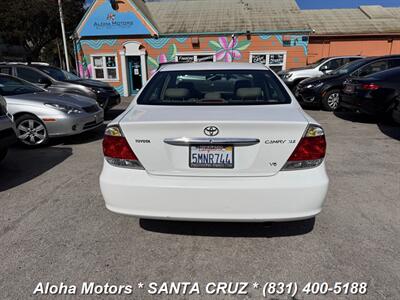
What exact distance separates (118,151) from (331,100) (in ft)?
28.2

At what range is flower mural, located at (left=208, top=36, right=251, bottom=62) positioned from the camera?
1577 cm

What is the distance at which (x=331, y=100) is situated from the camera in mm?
9227

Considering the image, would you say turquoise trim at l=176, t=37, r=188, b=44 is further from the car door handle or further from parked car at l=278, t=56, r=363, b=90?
the car door handle

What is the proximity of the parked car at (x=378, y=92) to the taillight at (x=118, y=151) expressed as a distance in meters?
6.66

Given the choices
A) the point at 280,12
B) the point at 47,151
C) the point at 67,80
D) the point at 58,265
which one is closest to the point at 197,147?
the point at 58,265

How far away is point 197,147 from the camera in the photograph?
2.19 meters

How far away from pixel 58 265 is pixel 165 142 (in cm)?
136

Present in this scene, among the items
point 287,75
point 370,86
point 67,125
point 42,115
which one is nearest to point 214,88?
point 67,125

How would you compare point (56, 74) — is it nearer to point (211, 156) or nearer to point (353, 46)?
point (211, 156)

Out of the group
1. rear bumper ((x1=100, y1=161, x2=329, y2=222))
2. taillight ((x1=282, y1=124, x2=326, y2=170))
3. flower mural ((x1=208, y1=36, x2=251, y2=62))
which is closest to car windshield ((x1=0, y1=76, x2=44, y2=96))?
rear bumper ((x1=100, y1=161, x2=329, y2=222))

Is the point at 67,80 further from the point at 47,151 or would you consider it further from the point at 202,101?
the point at 202,101

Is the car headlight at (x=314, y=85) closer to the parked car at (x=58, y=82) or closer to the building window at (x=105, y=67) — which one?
the parked car at (x=58, y=82)

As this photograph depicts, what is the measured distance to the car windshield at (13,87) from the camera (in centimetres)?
586

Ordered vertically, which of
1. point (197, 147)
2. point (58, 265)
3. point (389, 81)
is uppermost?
point (197, 147)
